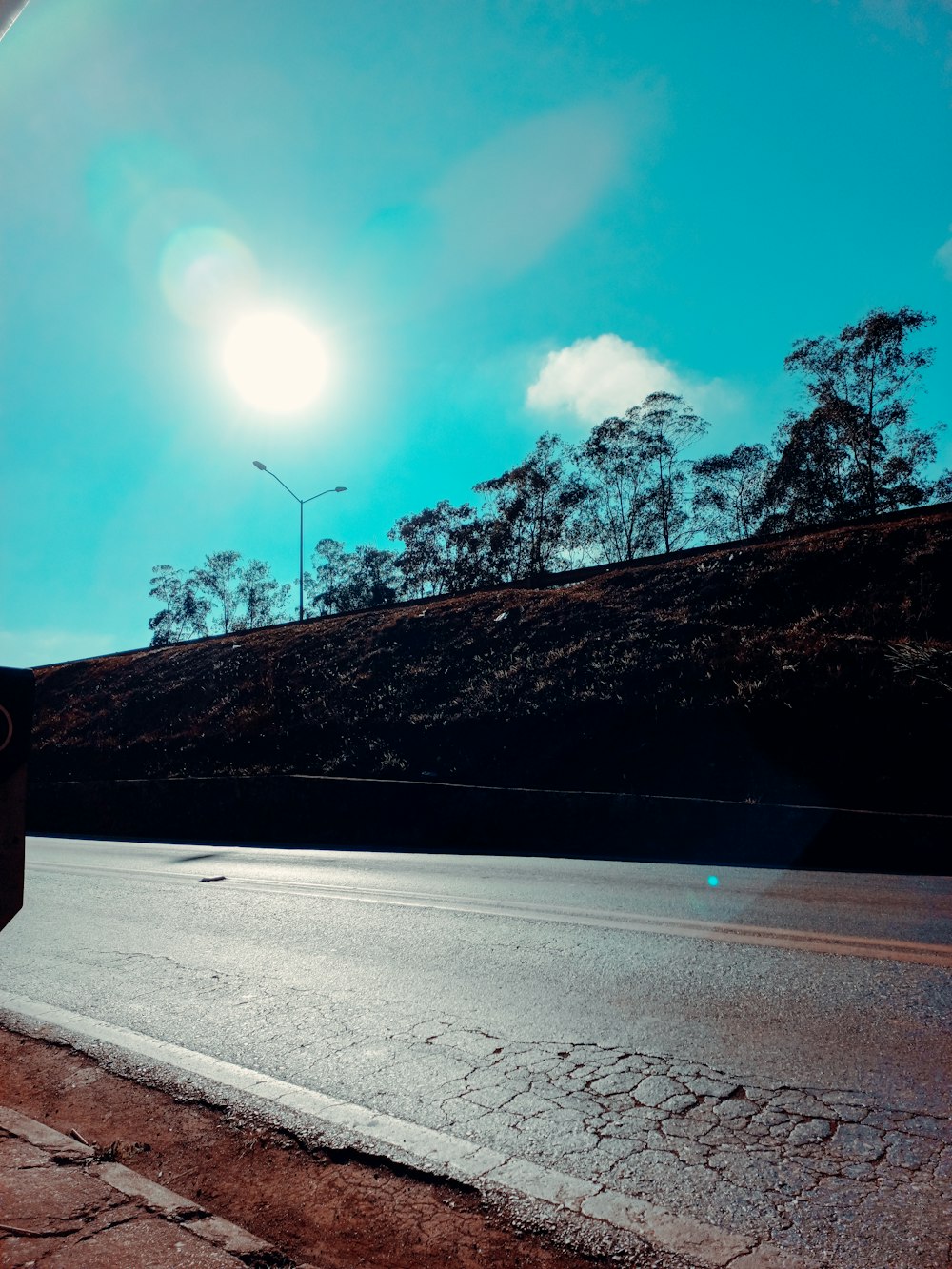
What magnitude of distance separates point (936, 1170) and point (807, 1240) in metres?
0.65

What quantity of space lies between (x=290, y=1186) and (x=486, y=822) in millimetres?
11632

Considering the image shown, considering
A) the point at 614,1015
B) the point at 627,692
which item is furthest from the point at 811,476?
the point at 614,1015

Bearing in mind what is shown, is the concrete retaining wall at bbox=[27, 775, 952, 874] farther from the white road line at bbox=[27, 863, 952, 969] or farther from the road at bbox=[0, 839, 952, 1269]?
the white road line at bbox=[27, 863, 952, 969]

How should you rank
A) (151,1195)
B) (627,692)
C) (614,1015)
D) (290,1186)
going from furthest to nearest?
1. (627,692)
2. (614,1015)
3. (290,1186)
4. (151,1195)

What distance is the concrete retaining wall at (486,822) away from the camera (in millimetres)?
11281

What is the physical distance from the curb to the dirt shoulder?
122 millimetres

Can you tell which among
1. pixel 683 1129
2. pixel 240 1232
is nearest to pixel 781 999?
pixel 683 1129

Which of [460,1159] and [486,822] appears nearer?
[460,1159]

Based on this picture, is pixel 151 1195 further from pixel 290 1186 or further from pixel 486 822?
pixel 486 822

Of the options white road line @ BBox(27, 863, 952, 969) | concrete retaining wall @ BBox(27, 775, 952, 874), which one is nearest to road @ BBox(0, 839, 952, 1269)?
white road line @ BBox(27, 863, 952, 969)

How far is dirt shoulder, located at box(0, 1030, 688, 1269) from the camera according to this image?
2.89 metres

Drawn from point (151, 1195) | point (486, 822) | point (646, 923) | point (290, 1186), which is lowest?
point (290, 1186)

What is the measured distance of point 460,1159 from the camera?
11.3 feet

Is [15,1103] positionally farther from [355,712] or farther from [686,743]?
[355,712]
